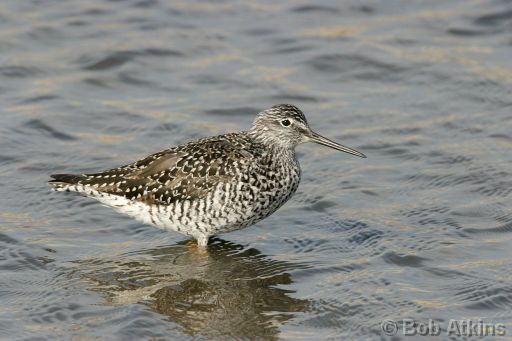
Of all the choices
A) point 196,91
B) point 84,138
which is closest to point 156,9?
point 196,91

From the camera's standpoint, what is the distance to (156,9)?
67.1ft

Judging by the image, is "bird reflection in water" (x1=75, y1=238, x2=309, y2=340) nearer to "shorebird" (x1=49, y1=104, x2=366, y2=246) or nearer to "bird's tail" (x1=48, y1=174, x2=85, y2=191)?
"shorebird" (x1=49, y1=104, x2=366, y2=246)

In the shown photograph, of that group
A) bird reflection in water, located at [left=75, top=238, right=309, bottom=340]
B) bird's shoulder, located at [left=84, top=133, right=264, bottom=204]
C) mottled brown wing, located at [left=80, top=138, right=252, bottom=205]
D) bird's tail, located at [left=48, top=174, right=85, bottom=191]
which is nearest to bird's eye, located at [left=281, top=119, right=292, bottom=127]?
bird's shoulder, located at [left=84, top=133, right=264, bottom=204]

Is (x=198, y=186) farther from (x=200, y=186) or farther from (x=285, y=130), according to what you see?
(x=285, y=130)

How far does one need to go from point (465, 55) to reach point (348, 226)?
6387 millimetres

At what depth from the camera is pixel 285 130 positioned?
13.1m

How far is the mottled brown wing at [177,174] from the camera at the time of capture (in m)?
12.3

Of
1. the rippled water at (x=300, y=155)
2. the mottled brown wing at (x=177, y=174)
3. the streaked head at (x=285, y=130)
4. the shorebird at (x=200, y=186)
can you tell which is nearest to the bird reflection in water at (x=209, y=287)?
the rippled water at (x=300, y=155)

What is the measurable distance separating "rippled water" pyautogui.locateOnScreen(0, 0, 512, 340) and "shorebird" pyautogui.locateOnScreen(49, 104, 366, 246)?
19.7 inches

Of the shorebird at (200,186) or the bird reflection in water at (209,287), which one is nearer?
the bird reflection in water at (209,287)

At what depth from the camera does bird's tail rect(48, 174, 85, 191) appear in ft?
41.4

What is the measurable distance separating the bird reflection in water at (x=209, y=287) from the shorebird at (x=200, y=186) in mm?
388

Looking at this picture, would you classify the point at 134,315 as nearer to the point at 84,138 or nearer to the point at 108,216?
the point at 108,216

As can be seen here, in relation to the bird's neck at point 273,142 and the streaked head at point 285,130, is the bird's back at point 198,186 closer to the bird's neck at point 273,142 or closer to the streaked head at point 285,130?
the bird's neck at point 273,142
